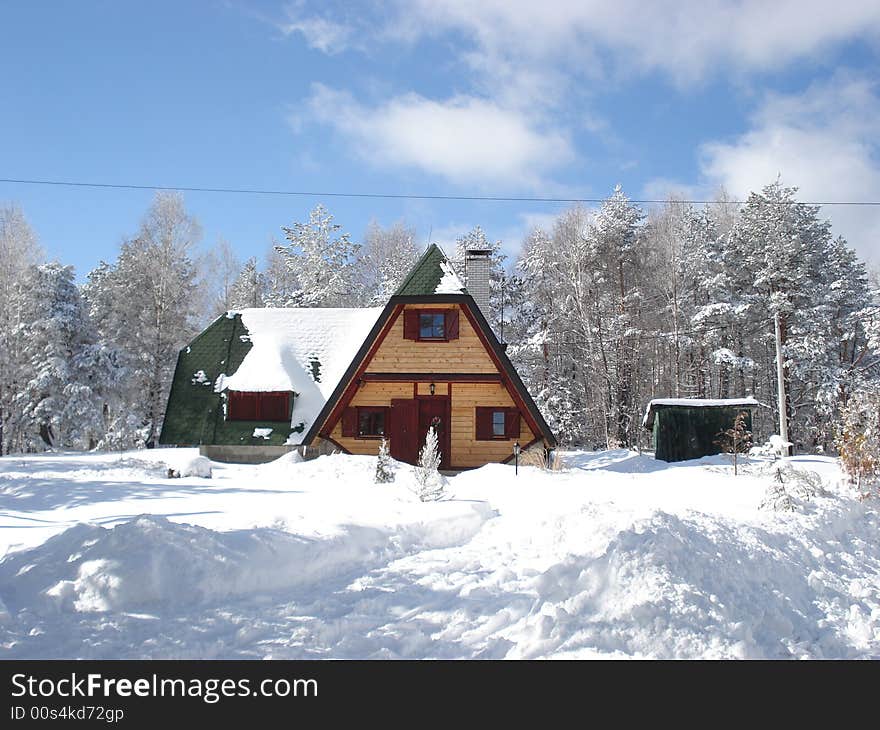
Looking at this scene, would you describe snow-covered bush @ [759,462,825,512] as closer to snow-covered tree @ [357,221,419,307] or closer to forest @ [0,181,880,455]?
forest @ [0,181,880,455]

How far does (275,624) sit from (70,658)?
1.47 metres

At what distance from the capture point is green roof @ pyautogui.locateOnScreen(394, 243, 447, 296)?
19078 mm

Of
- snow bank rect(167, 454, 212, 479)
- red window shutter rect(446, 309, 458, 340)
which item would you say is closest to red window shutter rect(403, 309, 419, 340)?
red window shutter rect(446, 309, 458, 340)

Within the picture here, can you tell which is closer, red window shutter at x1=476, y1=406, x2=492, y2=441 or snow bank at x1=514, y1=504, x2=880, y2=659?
snow bank at x1=514, y1=504, x2=880, y2=659

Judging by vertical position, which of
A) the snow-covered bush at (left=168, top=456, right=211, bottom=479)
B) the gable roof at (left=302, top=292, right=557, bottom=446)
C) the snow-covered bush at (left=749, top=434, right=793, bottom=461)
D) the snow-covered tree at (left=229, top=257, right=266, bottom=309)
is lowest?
the snow-covered bush at (left=168, top=456, right=211, bottom=479)

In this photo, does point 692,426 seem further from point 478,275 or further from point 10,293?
point 10,293

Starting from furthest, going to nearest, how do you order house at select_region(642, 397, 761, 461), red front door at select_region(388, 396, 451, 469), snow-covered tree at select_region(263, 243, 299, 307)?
snow-covered tree at select_region(263, 243, 299, 307)
house at select_region(642, 397, 761, 461)
red front door at select_region(388, 396, 451, 469)

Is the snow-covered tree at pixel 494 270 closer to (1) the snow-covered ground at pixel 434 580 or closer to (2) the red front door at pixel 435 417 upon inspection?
(2) the red front door at pixel 435 417

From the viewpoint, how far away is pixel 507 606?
5.49 m

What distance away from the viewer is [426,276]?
63.9 ft

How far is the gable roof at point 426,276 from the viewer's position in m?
19.1

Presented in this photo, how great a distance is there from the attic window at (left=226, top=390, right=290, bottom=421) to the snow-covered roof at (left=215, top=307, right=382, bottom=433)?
34 cm
